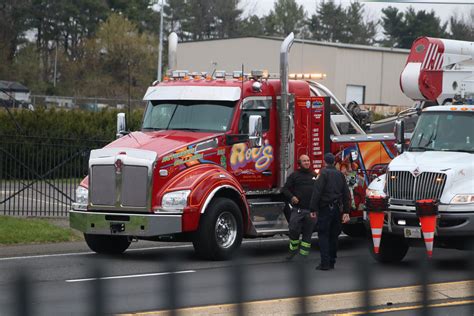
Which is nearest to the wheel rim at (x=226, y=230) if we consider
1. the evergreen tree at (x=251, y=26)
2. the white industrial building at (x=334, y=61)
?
the white industrial building at (x=334, y=61)

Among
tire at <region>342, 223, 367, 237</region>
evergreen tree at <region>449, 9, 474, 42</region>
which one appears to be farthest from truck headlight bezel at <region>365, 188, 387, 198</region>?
evergreen tree at <region>449, 9, 474, 42</region>

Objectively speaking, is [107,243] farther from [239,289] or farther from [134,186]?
[239,289]

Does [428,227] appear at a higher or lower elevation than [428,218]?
lower

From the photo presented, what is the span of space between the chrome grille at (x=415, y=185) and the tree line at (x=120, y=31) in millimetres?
37768

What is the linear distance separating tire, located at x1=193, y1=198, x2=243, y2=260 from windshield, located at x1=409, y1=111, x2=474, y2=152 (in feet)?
9.91

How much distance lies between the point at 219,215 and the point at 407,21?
67977 millimetres

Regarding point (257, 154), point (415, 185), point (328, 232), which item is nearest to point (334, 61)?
point (257, 154)

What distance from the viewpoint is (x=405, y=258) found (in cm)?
1648

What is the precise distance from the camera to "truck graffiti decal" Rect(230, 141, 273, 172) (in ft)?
53.3

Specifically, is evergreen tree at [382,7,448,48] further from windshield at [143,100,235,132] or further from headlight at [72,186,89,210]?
headlight at [72,186,89,210]

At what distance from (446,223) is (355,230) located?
4442 mm

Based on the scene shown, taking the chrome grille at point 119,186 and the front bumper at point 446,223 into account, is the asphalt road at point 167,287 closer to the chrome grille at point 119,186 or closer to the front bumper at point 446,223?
the front bumper at point 446,223

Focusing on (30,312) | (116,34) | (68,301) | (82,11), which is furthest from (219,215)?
(82,11)

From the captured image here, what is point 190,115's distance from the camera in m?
16.5
